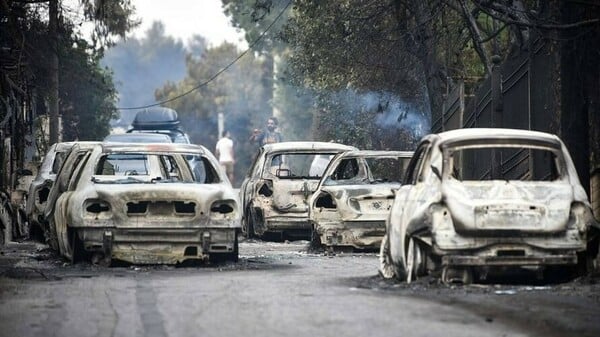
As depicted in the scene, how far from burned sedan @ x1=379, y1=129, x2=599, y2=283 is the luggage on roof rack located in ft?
106

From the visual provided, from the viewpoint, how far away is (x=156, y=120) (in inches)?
1785

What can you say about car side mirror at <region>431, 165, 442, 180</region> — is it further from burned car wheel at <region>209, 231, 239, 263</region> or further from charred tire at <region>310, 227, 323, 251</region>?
charred tire at <region>310, 227, 323, 251</region>

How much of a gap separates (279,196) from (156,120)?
78.6 feet

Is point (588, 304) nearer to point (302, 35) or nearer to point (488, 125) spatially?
point (488, 125)

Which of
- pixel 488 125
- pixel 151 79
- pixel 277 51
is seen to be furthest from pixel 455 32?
pixel 151 79

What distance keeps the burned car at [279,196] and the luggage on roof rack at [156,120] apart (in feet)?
73.9

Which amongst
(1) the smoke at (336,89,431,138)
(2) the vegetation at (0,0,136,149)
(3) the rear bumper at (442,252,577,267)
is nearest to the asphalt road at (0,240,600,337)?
(3) the rear bumper at (442,252,577,267)

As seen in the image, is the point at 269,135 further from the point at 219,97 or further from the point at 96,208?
the point at 219,97

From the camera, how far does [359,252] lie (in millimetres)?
19203

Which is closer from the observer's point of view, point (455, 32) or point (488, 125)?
point (488, 125)

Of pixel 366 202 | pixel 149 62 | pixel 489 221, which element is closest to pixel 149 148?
pixel 366 202

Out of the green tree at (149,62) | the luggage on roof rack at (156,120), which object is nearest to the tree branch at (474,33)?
the luggage on roof rack at (156,120)

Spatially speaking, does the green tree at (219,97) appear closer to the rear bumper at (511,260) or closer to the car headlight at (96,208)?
the car headlight at (96,208)

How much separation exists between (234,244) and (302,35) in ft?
54.8
